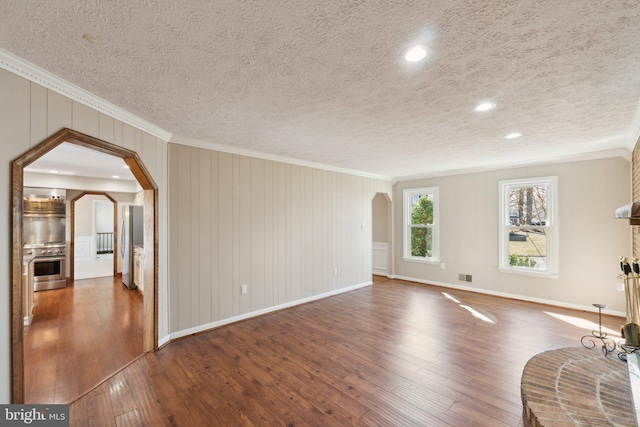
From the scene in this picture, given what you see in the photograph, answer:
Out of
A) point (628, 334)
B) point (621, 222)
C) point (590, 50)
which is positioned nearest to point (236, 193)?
point (590, 50)

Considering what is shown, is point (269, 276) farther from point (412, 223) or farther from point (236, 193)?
point (412, 223)

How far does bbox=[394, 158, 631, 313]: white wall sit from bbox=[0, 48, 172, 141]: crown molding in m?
5.63

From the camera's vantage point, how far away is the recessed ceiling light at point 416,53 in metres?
1.55

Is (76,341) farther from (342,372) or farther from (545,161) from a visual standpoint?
(545,161)

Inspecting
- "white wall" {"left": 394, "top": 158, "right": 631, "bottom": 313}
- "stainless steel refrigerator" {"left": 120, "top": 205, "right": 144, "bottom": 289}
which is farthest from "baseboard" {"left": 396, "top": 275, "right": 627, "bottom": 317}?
"stainless steel refrigerator" {"left": 120, "top": 205, "right": 144, "bottom": 289}

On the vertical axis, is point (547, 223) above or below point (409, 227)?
above

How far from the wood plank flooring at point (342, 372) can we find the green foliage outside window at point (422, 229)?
211 centimetres

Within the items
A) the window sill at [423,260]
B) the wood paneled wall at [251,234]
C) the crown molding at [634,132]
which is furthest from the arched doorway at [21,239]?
the window sill at [423,260]

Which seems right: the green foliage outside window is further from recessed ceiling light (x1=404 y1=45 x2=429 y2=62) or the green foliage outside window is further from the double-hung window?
recessed ceiling light (x1=404 y1=45 x2=429 y2=62)

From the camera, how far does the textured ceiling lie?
4.24ft

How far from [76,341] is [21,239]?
223cm

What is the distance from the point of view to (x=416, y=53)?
160 cm

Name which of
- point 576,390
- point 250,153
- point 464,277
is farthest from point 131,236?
point 464,277

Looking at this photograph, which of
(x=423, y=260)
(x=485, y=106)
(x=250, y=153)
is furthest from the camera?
(x=423, y=260)
